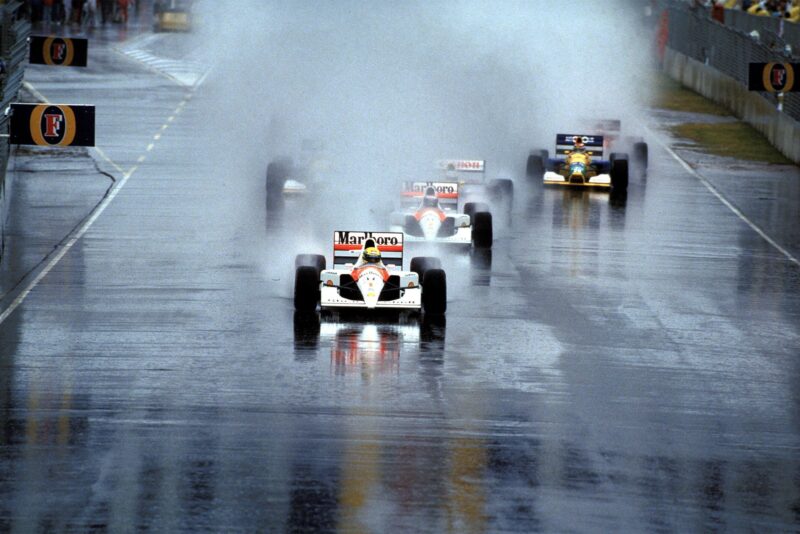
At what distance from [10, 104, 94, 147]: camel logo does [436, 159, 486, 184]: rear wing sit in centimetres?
934

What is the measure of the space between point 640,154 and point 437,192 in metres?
13.5

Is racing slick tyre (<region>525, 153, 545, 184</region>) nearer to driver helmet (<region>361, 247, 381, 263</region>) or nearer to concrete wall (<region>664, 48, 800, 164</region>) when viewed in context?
concrete wall (<region>664, 48, 800, 164</region>)

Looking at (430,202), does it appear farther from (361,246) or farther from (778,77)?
(778,77)

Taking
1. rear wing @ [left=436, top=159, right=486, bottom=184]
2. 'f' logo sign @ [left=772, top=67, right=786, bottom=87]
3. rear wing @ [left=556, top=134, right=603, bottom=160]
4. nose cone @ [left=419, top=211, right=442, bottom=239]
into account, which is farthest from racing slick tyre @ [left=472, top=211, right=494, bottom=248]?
'f' logo sign @ [left=772, top=67, right=786, bottom=87]

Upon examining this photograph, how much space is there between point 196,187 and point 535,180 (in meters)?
9.06

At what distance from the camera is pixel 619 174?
39.6 m

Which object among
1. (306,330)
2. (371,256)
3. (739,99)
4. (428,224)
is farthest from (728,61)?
(306,330)

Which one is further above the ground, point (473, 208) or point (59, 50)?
point (59, 50)

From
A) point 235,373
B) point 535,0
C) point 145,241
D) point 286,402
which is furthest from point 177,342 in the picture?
point 535,0

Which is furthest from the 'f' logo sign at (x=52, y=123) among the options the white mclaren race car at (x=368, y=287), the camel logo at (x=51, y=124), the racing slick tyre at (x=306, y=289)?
the racing slick tyre at (x=306, y=289)

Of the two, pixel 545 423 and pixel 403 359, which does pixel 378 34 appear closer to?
pixel 403 359

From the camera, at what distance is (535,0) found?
158 feet

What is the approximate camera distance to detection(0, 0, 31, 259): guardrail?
33.2 meters

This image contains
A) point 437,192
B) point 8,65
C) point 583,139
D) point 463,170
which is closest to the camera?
point 437,192
